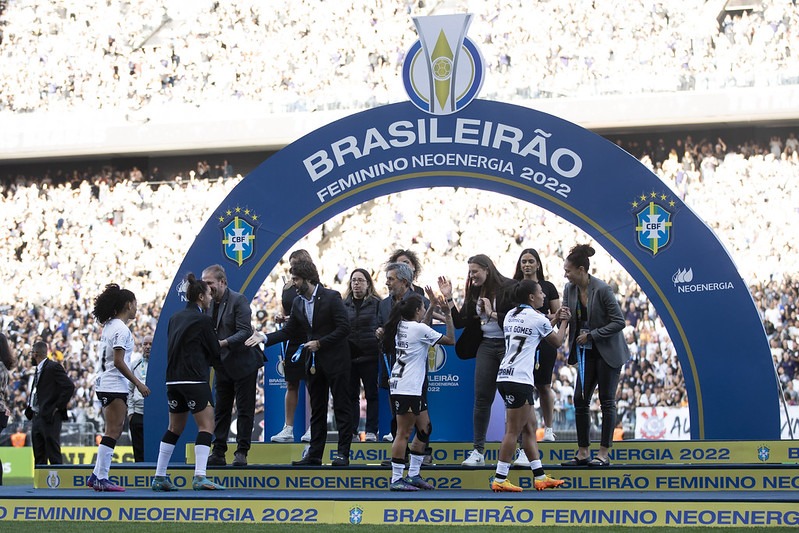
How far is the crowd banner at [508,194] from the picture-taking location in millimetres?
11258

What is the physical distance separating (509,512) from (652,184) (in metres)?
4.15

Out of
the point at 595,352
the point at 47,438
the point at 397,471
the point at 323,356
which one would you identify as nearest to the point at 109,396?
the point at 323,356

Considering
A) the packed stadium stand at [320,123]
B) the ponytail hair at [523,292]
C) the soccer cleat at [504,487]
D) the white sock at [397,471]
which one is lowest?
the soccer cleat at [504,487]

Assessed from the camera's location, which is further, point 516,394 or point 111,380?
point 111,380

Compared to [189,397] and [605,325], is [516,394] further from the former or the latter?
[189,397]

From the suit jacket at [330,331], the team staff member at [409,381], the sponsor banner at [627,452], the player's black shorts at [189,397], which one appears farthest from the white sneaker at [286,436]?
the team staff member at [409,381]

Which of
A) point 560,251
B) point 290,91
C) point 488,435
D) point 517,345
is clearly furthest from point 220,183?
point 517,345

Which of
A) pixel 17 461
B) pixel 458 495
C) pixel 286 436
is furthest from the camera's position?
pixel 17 461

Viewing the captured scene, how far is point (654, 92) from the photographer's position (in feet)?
81.1

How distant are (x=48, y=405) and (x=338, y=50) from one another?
54.9 ft

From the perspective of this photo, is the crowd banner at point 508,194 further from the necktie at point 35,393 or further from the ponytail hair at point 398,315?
the ponytail hair at point 398,315

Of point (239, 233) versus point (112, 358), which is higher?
point (239, 233)

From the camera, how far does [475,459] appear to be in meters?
10.5

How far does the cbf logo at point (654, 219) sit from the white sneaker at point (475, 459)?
2657 mm
